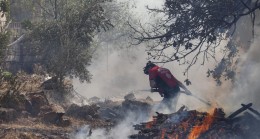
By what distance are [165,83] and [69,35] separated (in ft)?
21.2

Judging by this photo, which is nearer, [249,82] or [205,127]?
[205,127]

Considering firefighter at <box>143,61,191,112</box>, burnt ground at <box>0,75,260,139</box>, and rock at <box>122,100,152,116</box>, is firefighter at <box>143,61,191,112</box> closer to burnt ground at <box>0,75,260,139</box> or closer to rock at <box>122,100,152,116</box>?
burnt ground at <box>0,75,260,139</box>

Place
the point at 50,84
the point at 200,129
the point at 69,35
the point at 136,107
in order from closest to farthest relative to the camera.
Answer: the point at 200,129 → the point at 136,107 → the point at 50,84 → the point at 69,35

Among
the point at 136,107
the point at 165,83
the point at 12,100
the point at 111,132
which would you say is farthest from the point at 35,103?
the point at 165,83

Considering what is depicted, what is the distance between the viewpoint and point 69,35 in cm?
1633

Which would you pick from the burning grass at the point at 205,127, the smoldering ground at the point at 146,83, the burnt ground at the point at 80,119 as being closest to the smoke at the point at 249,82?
the smoldering ground at the point at 146,83

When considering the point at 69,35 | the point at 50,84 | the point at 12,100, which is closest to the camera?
the point at 12,100

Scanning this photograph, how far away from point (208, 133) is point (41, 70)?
12.4 meters

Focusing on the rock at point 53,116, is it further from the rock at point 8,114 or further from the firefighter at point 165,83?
the firefighter at point 165,83

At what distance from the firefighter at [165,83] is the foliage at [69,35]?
5633mm

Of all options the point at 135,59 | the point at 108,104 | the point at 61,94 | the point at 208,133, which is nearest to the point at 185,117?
the point at 208,133

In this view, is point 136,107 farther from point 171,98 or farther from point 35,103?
point 35,103

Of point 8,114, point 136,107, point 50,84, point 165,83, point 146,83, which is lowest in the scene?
point 8,114

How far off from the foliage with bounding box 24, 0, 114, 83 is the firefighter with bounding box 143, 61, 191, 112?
18.5ft
